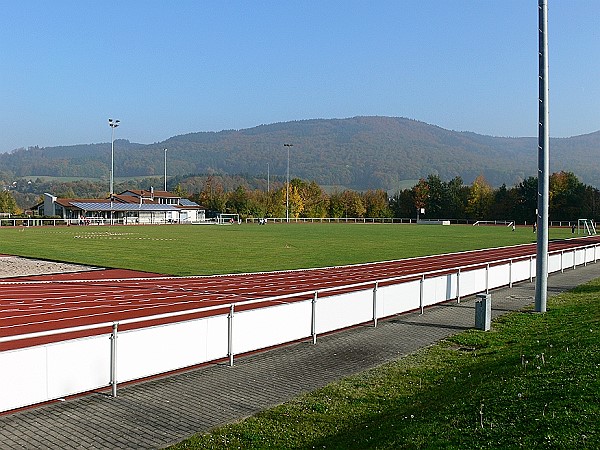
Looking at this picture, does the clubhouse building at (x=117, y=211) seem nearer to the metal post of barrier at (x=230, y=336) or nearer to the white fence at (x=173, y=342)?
the white fence at (x=173, y=342)

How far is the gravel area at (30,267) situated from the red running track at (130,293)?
59.2 inches

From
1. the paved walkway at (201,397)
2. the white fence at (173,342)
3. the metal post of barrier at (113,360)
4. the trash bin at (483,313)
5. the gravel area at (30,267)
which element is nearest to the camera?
the paved walkway at (201,397)

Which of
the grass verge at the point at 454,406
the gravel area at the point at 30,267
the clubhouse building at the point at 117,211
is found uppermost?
the clubhouse building at the point at 117,211

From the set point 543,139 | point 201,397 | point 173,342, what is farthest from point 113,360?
point 543,139

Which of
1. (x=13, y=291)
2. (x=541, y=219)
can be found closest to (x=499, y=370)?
(x=541, y=219)

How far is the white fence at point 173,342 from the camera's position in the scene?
8.41 m

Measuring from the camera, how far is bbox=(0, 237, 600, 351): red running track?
1517 cm

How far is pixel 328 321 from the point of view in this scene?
13.5 metres

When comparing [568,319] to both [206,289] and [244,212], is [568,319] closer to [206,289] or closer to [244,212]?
[206,289]

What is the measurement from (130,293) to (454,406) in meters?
14.4

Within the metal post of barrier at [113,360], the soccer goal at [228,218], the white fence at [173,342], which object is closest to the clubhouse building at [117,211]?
the soccer goal at [228,218]

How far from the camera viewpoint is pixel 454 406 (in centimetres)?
777

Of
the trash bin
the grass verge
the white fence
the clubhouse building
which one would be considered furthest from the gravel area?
the clubhouse building

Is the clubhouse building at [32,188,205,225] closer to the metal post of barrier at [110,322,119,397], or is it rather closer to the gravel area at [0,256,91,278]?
the gravel area at [0,256,91,278]
